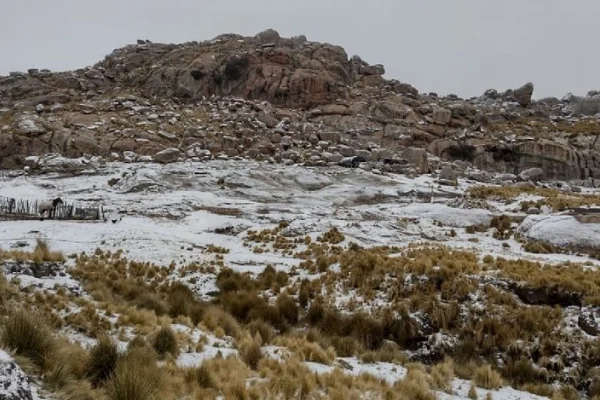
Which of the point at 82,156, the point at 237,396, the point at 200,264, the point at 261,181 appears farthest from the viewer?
the point at 82,156

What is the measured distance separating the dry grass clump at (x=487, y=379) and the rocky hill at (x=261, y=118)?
89.6 ft

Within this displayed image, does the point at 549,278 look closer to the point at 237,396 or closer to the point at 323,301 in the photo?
the point at 323,301

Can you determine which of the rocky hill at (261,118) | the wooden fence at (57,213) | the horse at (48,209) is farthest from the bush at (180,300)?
the rocky hill at (261,118)

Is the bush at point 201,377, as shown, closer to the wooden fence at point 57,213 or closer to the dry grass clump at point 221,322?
the dry grass clump at point 221,322

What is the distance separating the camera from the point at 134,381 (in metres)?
5.41

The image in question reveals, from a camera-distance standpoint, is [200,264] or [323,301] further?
[200,264]

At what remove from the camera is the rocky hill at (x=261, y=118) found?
38.2 metres

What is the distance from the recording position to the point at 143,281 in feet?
42.0

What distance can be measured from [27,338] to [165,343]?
Answer: 2602mm

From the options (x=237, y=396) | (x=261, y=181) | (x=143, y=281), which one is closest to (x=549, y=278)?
(x=237, y=396)

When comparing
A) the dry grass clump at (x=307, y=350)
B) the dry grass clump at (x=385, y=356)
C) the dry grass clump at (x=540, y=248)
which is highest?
the dry grass clump at (x=540, y=248)

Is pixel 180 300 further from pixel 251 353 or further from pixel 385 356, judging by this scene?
pixel 385 356

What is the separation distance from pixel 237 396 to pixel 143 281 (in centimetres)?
717

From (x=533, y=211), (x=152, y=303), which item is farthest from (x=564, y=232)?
(x=152, y=303)
